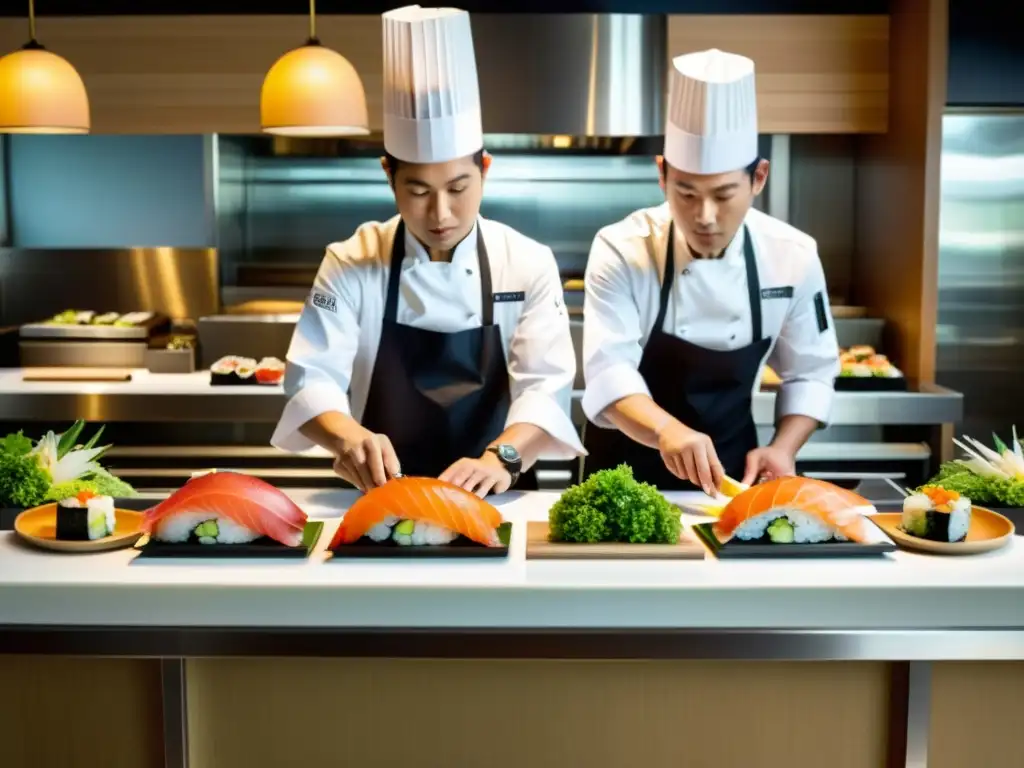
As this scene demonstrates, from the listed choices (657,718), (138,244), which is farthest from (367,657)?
(138,244)

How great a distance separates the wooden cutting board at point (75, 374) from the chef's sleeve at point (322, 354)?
2191mm

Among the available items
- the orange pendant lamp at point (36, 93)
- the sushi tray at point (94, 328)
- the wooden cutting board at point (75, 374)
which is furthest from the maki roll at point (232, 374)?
the orange pendant lamp at point (36, 93)

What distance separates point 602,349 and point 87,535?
51.9 inches

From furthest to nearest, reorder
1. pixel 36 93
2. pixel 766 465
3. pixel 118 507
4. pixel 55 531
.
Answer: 1. pixel 36 93
2. pixel 766 465
3. pixel 118 507
4. pixel 55 531

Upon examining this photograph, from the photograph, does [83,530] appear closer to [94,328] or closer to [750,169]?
[750,169]

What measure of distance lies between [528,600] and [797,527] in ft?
1.61

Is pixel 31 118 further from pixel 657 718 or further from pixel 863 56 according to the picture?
pixel 863 56

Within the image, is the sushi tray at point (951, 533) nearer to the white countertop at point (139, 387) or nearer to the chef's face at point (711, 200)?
the chef's face at point (711, 200)

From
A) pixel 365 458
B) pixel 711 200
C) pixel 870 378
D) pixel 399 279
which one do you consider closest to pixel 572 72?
pixel 870 378

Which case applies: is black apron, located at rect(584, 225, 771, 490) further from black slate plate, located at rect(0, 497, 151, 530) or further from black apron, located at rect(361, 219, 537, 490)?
black slate plate, located at rect(0, 497, 151, 530)

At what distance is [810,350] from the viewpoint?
3094 millimetres

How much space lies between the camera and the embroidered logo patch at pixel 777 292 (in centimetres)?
305

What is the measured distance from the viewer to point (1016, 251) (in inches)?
198

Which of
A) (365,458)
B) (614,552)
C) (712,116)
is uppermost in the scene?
(712,116)
